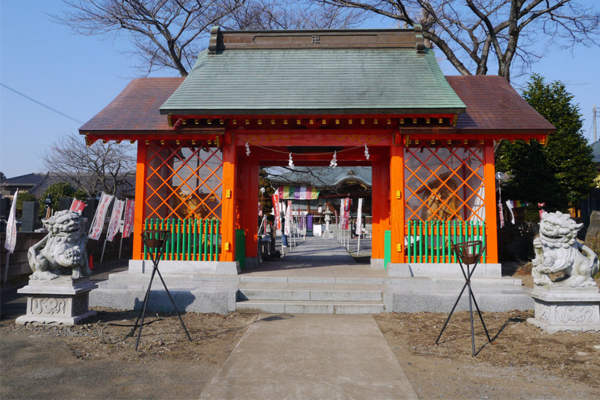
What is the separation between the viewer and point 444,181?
831 cm

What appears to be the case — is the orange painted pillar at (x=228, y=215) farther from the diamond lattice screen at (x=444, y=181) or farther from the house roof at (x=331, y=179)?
the house roof at (x=331, y=179)

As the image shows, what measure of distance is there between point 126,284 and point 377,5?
1275cm

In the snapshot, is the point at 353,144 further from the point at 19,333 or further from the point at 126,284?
the point at 19,333

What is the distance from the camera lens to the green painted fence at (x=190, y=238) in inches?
320

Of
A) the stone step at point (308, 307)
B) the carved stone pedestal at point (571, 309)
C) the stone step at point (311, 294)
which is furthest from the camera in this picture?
the stone step at point (311, 294)

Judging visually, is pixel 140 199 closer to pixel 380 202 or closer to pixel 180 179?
pixel 180 179

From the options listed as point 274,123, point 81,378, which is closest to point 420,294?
point 274,123

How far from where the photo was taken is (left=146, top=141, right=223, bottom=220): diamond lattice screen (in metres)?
8.36

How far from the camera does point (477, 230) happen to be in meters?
7.89

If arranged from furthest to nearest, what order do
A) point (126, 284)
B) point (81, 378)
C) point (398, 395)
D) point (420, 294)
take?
point (126, 284)
point (420, 294)
point (81, 378)
point (398, 395)

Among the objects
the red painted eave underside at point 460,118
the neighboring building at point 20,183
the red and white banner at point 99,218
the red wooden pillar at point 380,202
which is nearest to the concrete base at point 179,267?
the red painted eave underside at point 460,118

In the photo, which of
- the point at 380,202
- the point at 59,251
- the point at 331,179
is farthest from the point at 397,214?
the point at 331,179

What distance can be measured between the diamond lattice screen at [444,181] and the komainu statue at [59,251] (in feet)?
19.5

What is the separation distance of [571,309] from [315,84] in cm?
612
